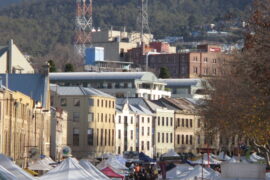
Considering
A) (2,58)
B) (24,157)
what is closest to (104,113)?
(2,58)

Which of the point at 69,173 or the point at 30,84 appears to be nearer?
the point at 69,173

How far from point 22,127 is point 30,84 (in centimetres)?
2527

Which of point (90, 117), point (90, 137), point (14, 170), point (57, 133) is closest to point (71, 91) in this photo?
point (90, 117)

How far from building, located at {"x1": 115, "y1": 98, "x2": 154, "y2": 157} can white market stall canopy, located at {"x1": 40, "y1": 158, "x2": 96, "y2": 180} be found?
11079 cm

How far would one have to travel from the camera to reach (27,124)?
11525 centimetres

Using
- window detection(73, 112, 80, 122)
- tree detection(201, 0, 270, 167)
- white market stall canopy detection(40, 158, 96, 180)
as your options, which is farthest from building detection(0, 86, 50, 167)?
white market stall canopy detection(40, 158, 96, 180)

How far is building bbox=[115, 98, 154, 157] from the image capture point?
170 metres

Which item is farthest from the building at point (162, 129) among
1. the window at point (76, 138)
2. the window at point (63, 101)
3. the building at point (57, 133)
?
the building at point (57, 133)

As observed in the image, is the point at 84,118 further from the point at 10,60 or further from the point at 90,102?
the point at 10,60

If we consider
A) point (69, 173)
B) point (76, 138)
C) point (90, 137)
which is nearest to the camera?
point (69, 173)

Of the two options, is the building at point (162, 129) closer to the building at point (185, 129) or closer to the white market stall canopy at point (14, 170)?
the building at point (185, 129)

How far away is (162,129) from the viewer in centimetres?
18438

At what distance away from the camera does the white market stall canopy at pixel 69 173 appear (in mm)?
54375

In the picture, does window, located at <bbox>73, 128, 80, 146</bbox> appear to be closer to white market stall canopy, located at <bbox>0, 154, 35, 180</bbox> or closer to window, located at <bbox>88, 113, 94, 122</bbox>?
window, located at <bbox>88, 113, 94, 122</bbox>
